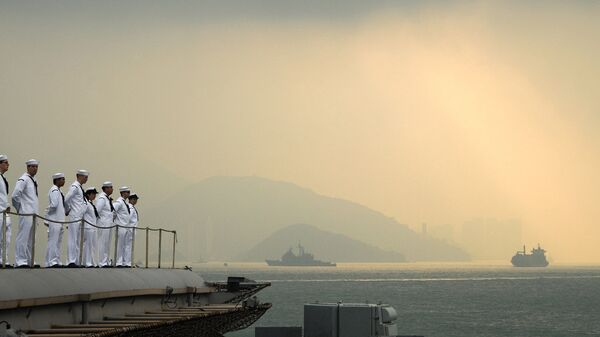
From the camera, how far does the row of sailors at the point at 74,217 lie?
87.2 ft

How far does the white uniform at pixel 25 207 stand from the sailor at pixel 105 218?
6094 millimetres

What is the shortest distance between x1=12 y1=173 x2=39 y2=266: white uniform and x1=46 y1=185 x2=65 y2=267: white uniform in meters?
1.19

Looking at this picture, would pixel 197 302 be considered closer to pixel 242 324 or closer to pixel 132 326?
pixel 242 324

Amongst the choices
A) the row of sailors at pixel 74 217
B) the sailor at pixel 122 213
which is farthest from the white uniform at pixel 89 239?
the sailor at pixel 122 213

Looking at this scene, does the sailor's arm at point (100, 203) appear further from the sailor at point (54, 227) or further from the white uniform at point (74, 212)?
the sailor at point (54, 227)

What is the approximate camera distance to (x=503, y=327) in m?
114

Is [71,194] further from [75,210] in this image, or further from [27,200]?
[27,200]

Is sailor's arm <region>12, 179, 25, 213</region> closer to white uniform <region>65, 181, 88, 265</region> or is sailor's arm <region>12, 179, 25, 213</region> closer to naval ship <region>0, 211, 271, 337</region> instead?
naval ship <region>0, 211, 271, 337</region>

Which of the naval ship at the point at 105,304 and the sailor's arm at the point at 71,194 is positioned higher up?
the sailor's arm at the point at 71,194

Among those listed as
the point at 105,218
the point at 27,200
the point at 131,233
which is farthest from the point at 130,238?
the point at 27,200

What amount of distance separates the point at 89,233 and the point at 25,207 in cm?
505

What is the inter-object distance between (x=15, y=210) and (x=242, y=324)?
1470 cm

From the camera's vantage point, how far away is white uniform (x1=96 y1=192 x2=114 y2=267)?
34031 mm

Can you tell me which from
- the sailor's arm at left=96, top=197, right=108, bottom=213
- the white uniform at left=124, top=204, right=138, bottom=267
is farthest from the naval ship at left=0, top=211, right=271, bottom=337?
the sailor's arm at left=96, top=197, right=108, bottom=213
